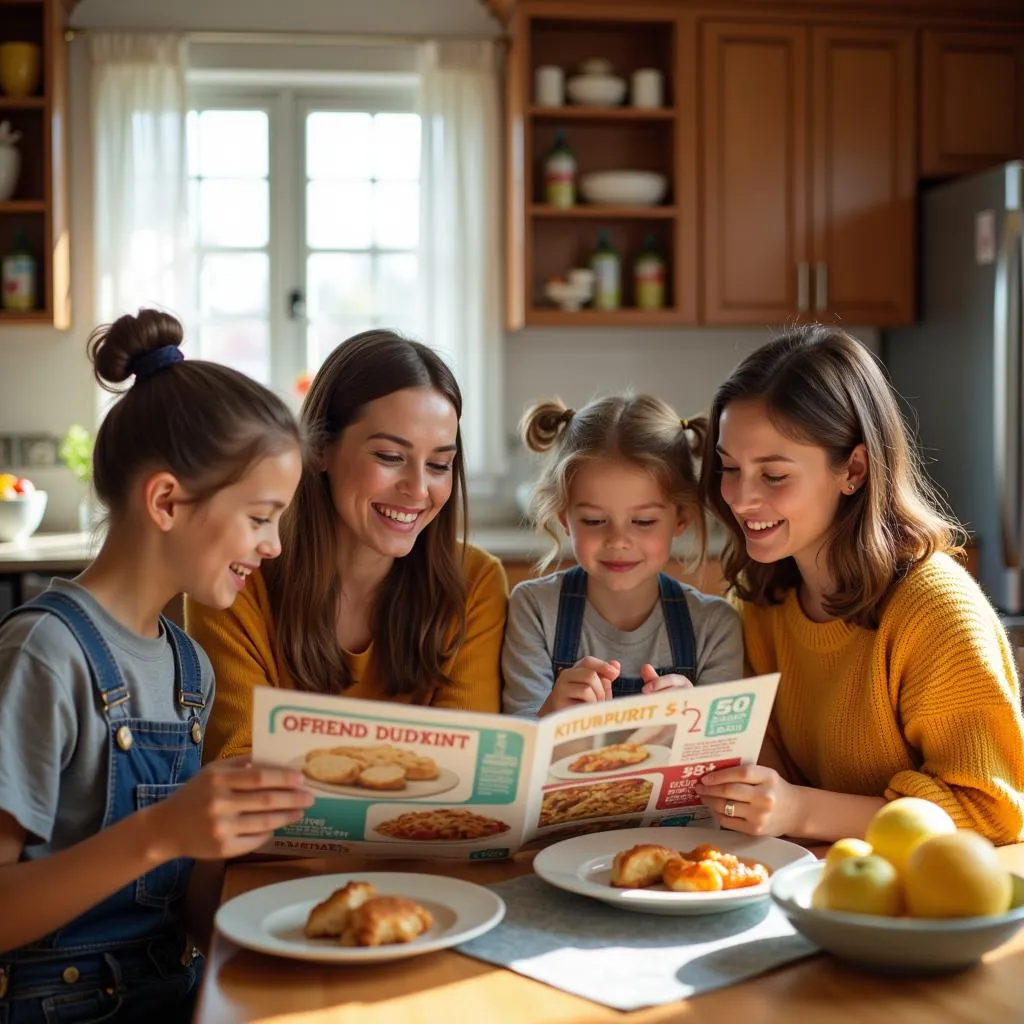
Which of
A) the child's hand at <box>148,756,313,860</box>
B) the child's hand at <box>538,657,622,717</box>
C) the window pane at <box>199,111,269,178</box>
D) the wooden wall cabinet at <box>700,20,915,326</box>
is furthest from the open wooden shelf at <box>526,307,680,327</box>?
the child's hand at <box>148,756,313,860</box>

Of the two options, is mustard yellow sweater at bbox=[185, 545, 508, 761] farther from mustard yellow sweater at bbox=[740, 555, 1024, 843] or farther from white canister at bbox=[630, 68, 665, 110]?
white canister at bbox=[630, 68, 665, 110]

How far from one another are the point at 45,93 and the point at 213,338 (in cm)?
85

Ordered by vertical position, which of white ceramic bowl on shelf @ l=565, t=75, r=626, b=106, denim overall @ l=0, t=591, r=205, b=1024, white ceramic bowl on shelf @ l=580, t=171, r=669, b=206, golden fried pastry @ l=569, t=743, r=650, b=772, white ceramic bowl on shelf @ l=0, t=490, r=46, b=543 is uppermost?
white ceramic bowl on shelf @ l=565, t=75, r=626, b=106

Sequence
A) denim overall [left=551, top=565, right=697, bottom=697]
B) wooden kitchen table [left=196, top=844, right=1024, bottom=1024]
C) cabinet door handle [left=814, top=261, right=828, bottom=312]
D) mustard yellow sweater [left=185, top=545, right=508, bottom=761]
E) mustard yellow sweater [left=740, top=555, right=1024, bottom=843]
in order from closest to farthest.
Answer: wooden kitchen table [left=196, top=844, right=1024, bottom=1024]
mustard yellow sweater [left=740, top=555, right=1024, bottom=843]
mustard yellow sweater [left=185, top=545, right=508, bottom=761]
denim overall [left=551, top=565, right=697, bottom=697]
cabinet door handle [left=814, top=261, right=828, bottom=312]

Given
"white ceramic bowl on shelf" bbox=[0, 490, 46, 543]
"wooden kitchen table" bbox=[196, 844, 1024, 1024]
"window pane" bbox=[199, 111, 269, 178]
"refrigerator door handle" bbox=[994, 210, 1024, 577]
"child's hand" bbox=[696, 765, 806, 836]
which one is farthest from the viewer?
"window pane" bbox=[199, 111, 269, 178]

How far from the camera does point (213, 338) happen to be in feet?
13.5

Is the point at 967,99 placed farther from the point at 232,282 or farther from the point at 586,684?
the point at 586,684

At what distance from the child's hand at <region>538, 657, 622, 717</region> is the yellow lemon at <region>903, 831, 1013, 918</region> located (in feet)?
1.60

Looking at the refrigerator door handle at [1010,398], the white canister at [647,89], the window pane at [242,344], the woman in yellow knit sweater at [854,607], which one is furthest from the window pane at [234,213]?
the woman in yellow knit sweater at [854,607]

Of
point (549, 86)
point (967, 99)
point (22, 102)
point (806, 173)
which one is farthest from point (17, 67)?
point (967, 99)

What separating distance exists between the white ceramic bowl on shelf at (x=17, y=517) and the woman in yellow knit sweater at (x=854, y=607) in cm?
229

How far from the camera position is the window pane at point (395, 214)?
4160mm

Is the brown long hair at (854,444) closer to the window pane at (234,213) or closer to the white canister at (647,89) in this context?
the white canister at (647,89)

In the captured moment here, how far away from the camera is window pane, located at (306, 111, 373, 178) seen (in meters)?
4.12
